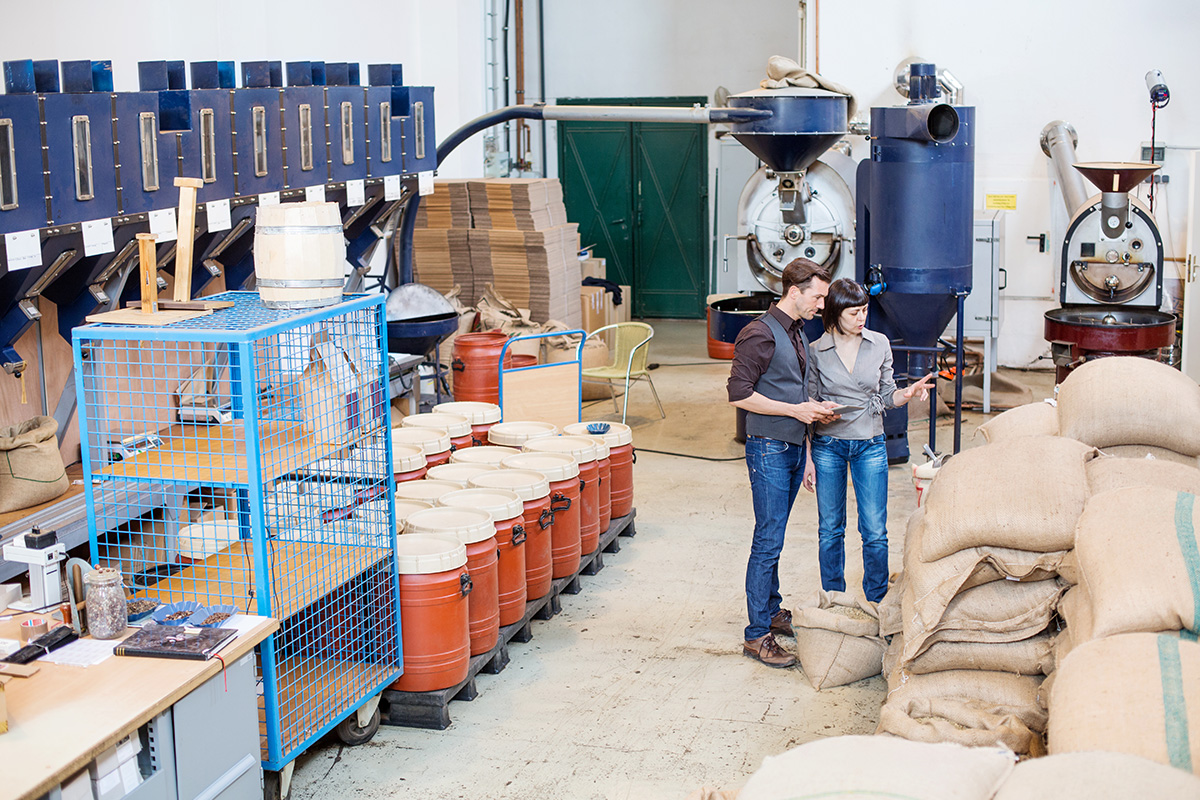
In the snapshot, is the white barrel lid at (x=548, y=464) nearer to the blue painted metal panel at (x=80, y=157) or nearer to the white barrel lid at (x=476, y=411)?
the white barrel lid at (x=476, y=411)

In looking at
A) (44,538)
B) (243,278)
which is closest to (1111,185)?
(243,278)

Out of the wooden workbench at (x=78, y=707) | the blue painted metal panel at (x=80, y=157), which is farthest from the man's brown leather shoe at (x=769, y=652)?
the blue painted metal panel at (x=80, y=157)

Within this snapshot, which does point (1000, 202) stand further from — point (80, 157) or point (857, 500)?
point (80, 157)

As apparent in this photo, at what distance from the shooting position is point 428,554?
418cm

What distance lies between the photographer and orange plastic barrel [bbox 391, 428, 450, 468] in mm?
5562

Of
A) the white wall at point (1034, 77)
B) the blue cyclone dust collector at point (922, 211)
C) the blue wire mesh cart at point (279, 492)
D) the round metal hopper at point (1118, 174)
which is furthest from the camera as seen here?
the white wall at point (1034, 77)

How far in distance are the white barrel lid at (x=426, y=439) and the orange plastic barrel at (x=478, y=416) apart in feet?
1.30

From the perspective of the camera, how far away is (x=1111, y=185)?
7.79 m

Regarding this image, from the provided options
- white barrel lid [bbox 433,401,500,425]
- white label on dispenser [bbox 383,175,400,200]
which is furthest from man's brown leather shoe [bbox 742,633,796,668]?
white label on dispenser [bbox 383,175,400,200]

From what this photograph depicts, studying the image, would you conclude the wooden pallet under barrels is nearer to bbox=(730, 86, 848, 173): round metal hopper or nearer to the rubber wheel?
the rubber wheel

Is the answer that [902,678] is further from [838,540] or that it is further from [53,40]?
[53,40]

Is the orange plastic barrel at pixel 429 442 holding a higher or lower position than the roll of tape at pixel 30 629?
higher

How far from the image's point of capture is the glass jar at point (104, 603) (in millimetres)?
3268

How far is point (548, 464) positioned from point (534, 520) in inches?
15.6
